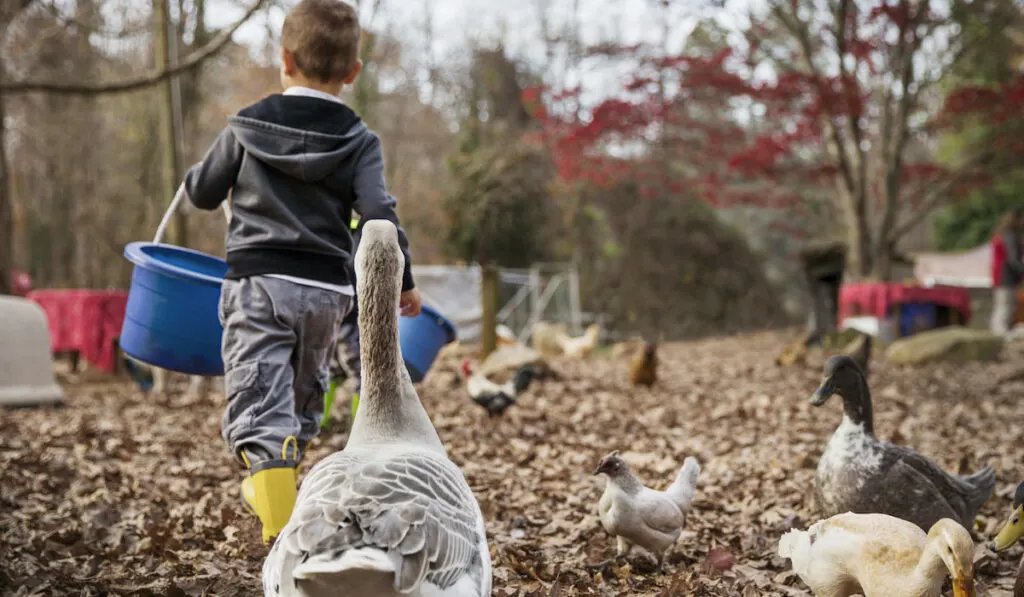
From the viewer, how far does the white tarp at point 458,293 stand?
14.4m

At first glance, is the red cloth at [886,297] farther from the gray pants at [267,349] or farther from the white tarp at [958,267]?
the gray pants at [267,349]

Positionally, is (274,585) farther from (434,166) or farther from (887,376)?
(434,166)

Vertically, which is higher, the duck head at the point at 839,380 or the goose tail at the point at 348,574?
the duck head at the point at 839,380

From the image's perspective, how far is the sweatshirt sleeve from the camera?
3.28m

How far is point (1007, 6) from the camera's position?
11.5 m

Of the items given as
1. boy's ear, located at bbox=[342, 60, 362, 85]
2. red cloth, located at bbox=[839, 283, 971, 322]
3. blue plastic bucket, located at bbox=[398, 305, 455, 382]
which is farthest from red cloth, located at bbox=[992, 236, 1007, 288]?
boy's ear, located at bbox=[342, 60, 362, 85]

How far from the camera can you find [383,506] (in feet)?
6.27

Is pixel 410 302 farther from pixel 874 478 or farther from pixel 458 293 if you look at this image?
pixel 458 293

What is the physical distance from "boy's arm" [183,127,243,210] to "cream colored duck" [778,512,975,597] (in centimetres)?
250

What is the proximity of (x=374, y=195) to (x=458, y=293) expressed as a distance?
11319 millimetres

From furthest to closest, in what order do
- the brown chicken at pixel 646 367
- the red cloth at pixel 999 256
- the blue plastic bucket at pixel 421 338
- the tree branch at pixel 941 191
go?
1. the red cloth at pixel 999 256
2. the tree branch at pixel 941 191
3. the brown chicken at pixel 646 367
4. the blue plastic bucket at pixel 421 338

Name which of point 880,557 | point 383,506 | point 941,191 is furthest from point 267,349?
point 941,191

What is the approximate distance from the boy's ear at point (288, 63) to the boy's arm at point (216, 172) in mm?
336

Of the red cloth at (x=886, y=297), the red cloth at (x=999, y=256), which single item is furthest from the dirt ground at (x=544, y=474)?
the red cloth at (x=999, y=256)
